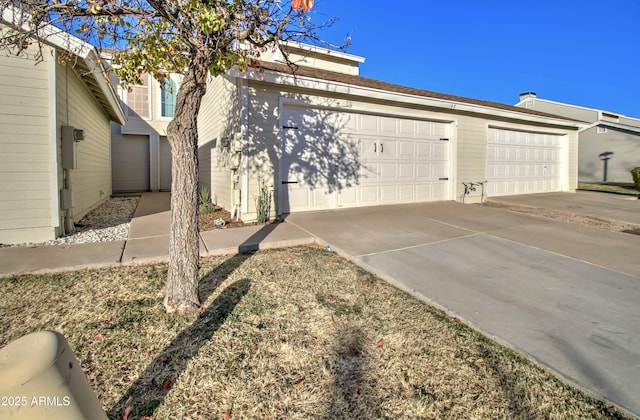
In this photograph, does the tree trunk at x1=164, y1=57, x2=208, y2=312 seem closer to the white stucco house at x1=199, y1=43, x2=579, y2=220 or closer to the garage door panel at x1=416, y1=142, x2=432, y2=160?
the white stucco house at x1=199, y1=43, x2=579, y2=220

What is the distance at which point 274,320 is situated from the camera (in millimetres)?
2795

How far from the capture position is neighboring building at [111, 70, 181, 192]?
13.8 metres

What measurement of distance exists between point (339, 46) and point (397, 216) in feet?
12.7

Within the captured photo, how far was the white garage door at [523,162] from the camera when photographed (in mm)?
10078

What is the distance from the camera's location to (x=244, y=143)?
242 inches

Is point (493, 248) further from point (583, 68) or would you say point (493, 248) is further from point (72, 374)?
point (583, 68)

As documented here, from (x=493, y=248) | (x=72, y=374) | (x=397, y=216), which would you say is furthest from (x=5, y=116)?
(x=493, y=248)

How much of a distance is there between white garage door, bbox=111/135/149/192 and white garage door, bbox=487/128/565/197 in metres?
13.4

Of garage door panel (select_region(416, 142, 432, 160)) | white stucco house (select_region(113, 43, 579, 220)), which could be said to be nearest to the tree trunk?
white stucco house (select_region(113, 43, 579, 220))

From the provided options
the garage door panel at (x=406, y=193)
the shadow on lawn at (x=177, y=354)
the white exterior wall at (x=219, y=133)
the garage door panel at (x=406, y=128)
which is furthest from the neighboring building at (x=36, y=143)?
the garage door panel at (x=406, y=193)

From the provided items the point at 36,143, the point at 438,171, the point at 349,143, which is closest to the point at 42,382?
the point at 36,143

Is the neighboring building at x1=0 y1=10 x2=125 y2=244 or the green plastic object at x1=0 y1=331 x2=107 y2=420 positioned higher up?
the neighboring building at x1=0 y1=10 x2=125 y2=244

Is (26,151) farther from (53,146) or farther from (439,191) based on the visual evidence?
(439,191)

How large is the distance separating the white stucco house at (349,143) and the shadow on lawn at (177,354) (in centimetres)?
307
